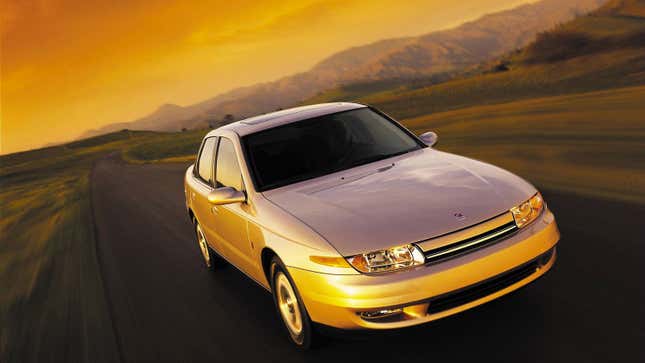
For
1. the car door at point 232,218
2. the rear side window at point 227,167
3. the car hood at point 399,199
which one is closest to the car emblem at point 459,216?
the car hood at point 399,199

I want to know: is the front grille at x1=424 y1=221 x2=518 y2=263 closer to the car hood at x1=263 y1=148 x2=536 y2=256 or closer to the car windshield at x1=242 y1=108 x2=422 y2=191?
the car hood at x1=263 y1=148 x2=536 y2=256

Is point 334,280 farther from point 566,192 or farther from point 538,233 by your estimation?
point 566,192

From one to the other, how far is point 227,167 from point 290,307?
1.77m

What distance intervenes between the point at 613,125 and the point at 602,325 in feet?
32.3

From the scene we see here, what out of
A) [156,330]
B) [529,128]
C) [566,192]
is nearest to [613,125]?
[529,128]

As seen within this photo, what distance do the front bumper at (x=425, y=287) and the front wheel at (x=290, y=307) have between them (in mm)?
213

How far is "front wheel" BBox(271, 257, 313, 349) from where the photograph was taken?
4.41m

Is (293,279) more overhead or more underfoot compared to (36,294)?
more overhead

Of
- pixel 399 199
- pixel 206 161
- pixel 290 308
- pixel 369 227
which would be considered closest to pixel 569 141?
pixel 206 161

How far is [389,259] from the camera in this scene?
387 cm

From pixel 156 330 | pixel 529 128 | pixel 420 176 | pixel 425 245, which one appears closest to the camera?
pixel 425 245

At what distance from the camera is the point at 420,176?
15.9ft

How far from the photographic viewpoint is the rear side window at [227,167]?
5.66 metres

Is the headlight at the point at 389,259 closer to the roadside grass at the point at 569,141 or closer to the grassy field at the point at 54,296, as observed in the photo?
the grassy field at the point at 54,296
